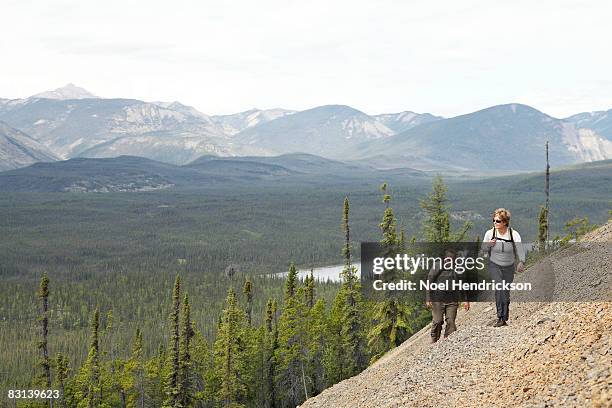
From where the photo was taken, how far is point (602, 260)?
27375mm

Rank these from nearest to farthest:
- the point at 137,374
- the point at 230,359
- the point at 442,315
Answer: the point at 442,315 < the point at 230,359 < the point at 137,374

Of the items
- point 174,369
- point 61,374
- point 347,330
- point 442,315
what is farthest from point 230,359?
point 442,315

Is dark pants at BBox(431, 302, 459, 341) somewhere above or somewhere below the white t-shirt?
below

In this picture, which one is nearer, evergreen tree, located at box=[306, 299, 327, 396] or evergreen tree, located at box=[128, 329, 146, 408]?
evergreen tree, located at box=[128, 329, 146, 408]

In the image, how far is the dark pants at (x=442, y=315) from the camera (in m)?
23.2

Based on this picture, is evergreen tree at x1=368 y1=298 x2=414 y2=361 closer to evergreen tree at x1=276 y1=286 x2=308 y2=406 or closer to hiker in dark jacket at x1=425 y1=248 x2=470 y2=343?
evergreen tree at x1=276 y1=286 x2=308 y2=406

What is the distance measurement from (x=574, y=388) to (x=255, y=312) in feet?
376

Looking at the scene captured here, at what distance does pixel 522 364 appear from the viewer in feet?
56.3

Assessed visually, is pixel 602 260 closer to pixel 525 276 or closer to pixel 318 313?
pixel 525 276

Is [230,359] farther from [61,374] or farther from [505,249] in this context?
[505,249]

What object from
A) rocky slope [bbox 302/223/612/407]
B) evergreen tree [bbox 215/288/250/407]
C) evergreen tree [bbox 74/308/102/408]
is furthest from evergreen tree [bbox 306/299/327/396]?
rocky slope [bbox 302/223/612/407]

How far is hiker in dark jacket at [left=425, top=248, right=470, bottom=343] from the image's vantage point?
2186 cm

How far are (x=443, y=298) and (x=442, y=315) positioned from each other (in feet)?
5.63

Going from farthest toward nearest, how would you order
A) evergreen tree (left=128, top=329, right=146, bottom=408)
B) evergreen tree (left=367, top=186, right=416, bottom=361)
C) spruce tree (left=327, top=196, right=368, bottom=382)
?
evergreen tree (left=128, top=329, right=146, bottom=408) < spruce tree (left=327, top=196, right=368, bottom=382) < evergreen tree (left=367, top=186, right=416, bottom=361)
